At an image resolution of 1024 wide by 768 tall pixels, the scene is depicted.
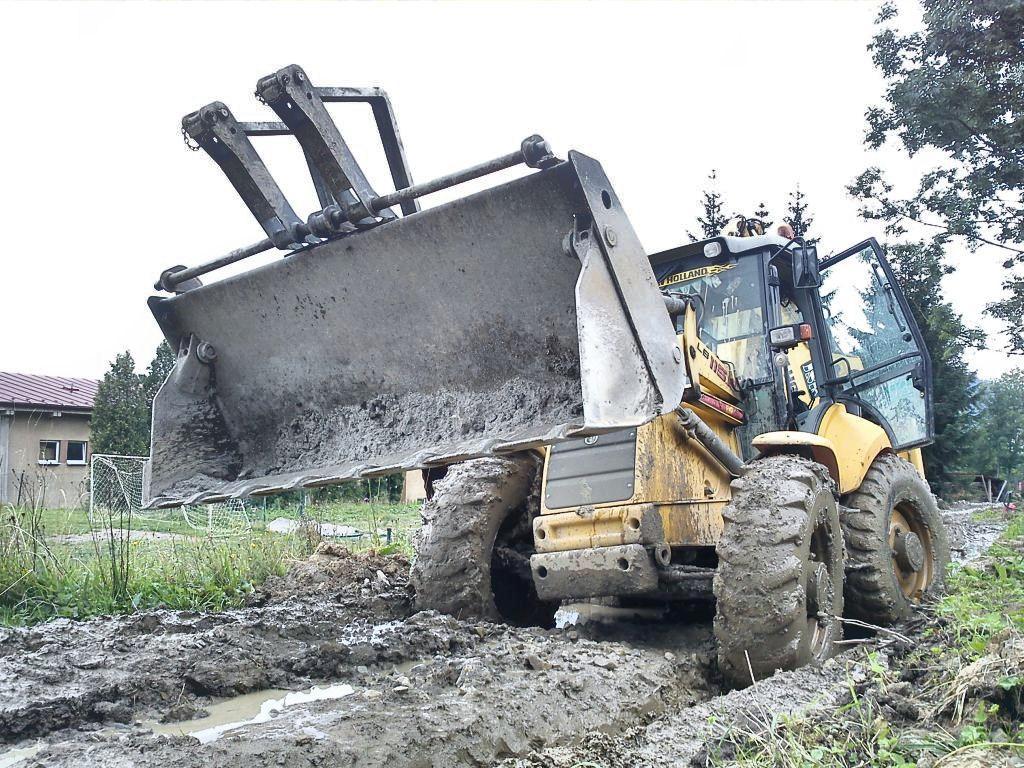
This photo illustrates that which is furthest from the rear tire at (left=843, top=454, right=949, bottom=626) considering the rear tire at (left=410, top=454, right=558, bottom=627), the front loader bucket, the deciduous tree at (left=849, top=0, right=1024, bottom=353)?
the deciduous tree at (left=849, top=0, right=1024, bottom=353)

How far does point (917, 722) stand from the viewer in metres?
2.88

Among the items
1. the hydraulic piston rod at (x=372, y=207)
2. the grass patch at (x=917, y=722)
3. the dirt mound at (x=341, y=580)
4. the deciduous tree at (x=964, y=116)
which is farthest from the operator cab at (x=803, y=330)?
the deciduous tree at (x=964, y=116)

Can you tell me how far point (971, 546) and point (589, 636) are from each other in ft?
26.5

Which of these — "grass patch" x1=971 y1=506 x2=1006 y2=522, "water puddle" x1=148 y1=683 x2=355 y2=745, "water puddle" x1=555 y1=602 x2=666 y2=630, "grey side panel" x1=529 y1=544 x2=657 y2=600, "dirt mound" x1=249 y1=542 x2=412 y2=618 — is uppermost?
"grey side panel" x1=529 y1=544 x2=657 y2=600

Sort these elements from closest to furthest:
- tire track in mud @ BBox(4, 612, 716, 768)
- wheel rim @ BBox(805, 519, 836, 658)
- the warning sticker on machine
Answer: tire track in mud @ BBox(4, 612, 716, 768) < wheel rim @ BBox(805, 519, 836, 658) < the warning sticker on machine

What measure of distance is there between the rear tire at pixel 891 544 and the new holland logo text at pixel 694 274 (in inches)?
59.7

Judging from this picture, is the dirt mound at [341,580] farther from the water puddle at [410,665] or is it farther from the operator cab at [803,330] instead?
the operator cab at [803,330]

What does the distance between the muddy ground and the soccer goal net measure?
52.1 inches

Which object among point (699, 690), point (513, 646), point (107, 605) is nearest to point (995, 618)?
point (699, 690)

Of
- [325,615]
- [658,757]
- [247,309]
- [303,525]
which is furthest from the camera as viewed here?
[303,525]

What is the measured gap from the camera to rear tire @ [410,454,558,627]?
16.1ft

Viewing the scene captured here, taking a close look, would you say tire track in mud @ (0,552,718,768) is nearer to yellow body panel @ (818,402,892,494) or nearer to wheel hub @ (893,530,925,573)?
yellow body panel @ (818,402,892,494)

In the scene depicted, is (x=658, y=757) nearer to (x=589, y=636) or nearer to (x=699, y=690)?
(x=699, y=690)

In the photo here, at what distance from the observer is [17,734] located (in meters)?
3.05
